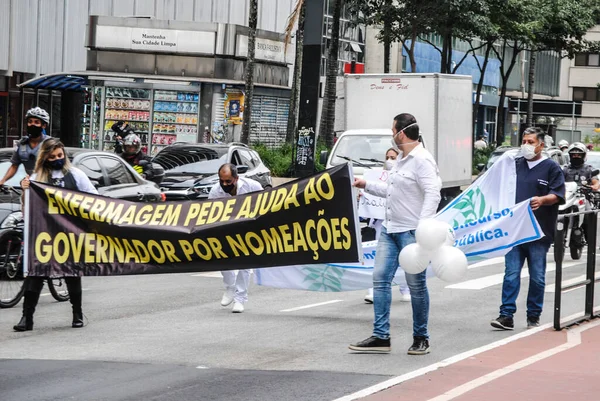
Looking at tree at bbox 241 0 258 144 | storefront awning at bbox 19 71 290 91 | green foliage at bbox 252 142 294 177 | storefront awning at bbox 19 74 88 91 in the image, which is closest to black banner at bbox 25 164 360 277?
tree at bbox 241 0 258 144

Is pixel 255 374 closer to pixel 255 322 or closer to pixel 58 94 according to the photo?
pixel 255 322

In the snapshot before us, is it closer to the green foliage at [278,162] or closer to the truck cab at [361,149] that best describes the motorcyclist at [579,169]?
the truck cab at [361,149]

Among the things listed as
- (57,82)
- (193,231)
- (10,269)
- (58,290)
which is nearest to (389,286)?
(193,231)

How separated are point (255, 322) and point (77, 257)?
2.03 m

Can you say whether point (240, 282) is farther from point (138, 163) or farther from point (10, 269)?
point (138, 163)

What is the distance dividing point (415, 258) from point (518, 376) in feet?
4.02

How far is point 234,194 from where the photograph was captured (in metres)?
12.0

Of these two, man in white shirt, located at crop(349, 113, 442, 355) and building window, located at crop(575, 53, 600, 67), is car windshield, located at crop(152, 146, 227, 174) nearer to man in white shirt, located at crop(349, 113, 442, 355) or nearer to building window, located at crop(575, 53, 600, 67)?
man in white shirt, located at crop(349, 113, 442, 355)

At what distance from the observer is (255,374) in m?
8.67

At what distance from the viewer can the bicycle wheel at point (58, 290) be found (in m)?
12.8

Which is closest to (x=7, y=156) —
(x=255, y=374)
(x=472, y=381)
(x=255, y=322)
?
(x=255, y=322)

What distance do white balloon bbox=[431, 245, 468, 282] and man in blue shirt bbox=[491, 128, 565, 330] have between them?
215 centimetres

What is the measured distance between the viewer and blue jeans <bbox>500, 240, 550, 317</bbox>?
36.1 ft

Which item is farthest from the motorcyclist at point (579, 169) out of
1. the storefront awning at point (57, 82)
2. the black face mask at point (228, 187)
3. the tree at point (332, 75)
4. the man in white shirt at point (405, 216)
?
the storefront awning at point (57, 82)
